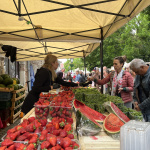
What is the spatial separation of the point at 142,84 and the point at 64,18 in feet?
9.04

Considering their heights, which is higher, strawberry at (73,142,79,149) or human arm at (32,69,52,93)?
human arm at (32,69,52,93)

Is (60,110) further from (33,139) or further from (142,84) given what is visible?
(142,84)

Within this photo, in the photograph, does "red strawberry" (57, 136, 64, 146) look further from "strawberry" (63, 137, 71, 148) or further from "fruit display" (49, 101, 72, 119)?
"fruit display" (49, 101, 72, 119)

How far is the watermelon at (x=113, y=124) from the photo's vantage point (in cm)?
205

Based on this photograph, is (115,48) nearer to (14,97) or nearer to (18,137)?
(14,97)

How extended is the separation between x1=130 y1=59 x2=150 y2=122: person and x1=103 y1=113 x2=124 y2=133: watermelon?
169 cm

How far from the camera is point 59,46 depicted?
9477mm

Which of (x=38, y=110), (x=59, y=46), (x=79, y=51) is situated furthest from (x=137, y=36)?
(x=38, y=110)

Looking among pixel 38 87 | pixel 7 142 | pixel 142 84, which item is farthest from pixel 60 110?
pixel 142 84

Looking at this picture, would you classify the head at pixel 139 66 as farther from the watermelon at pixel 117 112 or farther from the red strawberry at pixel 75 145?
the red strawberry at pixel 75 145

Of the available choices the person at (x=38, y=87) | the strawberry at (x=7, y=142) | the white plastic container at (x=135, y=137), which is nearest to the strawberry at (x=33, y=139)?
the strawberry at (x=7, y=142)

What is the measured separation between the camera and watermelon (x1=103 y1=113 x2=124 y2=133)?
80.6 inches

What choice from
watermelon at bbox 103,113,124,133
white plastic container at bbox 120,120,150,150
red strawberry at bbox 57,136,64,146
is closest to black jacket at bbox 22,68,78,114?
watermelon at bbox 103,113,124,133

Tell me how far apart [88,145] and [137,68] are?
2.46m
